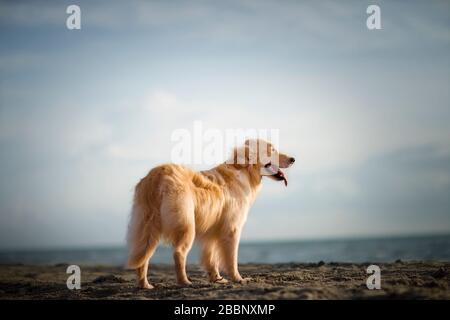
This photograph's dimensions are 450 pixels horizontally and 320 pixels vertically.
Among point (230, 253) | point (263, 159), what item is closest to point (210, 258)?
point (230, 253)

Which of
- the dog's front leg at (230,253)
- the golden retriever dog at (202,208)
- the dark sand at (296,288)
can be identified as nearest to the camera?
the dark sand at (296,288)

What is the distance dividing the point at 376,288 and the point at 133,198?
348cm

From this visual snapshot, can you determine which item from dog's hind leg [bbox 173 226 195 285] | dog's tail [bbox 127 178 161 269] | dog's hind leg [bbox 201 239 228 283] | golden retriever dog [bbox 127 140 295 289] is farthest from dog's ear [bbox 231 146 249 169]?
dog's tail [bbox 127 178 161 269]

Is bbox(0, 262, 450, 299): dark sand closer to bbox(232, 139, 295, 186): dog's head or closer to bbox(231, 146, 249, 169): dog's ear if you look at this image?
bbox(232, 139, 295, 186): dog's head

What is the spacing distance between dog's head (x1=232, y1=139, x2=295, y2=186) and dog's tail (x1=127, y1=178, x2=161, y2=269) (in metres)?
→ 1.84

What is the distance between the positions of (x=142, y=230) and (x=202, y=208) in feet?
3.02

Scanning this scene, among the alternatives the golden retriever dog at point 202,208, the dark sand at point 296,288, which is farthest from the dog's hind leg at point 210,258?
the dark sand at point 296,288

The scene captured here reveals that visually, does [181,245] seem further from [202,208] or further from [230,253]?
[230,253]

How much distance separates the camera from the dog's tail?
24.3 ft

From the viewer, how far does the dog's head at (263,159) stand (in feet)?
28.4

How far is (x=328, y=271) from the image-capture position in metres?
9.74

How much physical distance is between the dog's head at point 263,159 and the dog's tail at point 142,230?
72.3 inches

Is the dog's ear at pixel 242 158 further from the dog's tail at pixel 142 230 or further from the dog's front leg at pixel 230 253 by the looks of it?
the dog's tail at pixel 142 230
